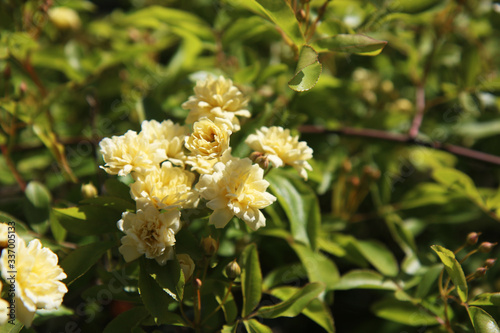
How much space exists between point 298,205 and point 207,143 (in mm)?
353

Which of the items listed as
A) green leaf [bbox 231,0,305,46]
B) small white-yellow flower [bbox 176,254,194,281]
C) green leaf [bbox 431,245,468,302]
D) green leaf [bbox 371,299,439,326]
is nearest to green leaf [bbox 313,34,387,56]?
green leaf [bbox 231,0,305,46]

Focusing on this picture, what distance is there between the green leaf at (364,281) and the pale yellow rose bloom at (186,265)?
430 millimetres

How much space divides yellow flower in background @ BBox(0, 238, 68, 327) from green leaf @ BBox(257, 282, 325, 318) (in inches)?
17.6

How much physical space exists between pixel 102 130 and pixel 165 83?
33cm

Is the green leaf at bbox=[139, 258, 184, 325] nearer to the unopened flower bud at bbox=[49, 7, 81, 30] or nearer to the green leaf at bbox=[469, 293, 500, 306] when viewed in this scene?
the green leaf at bbox=[469, 293, 500, 306]

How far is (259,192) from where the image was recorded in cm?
79

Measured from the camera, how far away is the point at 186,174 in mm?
837

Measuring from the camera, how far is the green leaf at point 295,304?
902 millimetres

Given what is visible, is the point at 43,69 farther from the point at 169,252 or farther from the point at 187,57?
the point at 169,252

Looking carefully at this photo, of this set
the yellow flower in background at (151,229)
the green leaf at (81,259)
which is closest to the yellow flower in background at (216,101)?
the yellow flower in background at (151,229)

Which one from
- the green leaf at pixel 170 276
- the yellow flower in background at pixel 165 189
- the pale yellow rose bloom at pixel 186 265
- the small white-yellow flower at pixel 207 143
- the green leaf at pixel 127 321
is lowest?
the green leaf at pixel 127 321

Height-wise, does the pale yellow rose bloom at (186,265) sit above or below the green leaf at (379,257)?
above

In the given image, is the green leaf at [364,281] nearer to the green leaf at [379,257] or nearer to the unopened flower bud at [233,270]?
the green leaf at [379,257]

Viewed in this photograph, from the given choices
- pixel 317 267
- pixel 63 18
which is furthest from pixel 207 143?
pixel 63 18
